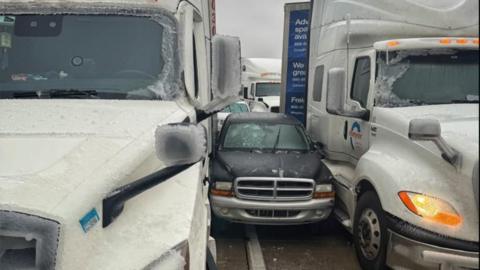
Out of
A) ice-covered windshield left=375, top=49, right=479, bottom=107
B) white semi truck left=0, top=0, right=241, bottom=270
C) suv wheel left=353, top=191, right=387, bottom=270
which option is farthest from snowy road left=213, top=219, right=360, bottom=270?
white semi truck left=0, top=0, right=241, bottom=270

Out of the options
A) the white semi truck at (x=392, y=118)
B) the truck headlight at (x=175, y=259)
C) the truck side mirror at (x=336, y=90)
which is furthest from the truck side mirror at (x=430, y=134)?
the truck side mirror at (x=336, y=90)

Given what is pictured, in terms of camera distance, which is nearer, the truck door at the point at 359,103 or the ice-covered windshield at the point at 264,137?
the truck door at the point at 359,103

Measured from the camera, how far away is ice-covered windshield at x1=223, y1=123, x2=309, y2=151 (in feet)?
23.8

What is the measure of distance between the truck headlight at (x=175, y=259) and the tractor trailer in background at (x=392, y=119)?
1061mm

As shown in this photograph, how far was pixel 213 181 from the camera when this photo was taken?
6328mm

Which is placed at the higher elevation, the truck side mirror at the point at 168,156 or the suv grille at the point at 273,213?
the truck side mirror at the point at 168,156

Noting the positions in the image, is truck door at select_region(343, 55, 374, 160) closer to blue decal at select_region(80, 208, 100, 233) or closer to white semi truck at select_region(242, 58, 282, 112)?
blue decal at select_region(80, 208, 100, 233)

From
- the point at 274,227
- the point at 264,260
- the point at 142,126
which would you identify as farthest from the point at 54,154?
the point at 274,227

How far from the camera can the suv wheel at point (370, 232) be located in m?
4.89

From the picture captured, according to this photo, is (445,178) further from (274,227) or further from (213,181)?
(274,227)

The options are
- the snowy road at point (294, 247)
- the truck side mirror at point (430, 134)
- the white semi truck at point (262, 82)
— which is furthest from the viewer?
the white semi truck at point (262, 82)

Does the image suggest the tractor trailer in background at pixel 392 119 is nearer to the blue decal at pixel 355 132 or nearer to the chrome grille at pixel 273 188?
the blue decal at pixel 355 132

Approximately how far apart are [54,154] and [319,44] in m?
6.90

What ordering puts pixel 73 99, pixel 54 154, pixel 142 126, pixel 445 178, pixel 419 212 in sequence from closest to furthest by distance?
1. pixel 445 178
2. pixel 54 154
3. pixel 142 126
4. pixel 73 99
5. pixel 419 212
